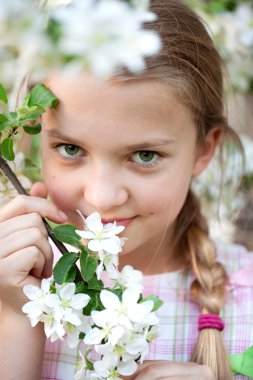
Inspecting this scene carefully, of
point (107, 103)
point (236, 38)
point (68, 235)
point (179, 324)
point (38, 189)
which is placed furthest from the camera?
point (236, 38)

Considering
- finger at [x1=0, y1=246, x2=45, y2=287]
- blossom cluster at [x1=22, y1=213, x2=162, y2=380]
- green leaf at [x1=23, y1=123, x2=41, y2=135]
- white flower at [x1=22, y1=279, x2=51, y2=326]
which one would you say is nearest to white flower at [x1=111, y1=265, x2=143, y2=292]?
blossom cluster at [x1=22, y1=213, x2=162, y2=380]

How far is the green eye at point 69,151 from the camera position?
1480 millimetres

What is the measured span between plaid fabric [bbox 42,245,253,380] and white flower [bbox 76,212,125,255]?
530mm

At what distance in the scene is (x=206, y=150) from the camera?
1.74 meters

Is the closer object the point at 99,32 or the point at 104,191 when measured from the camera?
the point at 99,32

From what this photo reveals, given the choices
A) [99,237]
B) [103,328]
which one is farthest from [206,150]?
[103,328]

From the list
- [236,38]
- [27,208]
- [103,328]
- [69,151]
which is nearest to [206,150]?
[69,151]

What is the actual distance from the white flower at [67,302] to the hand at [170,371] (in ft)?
0.88

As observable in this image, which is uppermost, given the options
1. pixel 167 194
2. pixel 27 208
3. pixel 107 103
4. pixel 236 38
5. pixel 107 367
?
pixel 236 38

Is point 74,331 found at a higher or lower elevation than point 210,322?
lower

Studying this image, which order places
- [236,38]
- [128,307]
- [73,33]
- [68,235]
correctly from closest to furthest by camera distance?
[73,33] → [128,307] → [68,235] → [236,38]

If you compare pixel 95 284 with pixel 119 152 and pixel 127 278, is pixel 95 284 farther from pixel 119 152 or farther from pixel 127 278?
pixel 119 152

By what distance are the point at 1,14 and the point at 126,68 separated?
507 millimetres

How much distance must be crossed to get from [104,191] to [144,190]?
0.11 m
